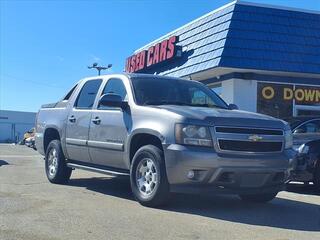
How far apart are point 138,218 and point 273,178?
193cm

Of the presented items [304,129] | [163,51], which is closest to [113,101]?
[304,129]

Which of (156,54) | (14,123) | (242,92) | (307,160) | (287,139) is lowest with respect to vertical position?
(14,123)

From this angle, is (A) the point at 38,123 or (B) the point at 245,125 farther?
(A) the point at 38,123

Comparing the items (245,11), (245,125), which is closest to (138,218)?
(245,125)

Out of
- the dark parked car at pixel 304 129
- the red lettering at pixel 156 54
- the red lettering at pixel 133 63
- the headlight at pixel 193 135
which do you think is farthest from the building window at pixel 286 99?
the headlight at pixel 193 135

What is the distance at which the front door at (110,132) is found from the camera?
7.86m

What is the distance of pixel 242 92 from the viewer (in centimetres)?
1853

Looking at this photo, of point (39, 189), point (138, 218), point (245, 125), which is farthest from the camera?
point (39, 189)

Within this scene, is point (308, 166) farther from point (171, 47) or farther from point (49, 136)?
point (171, 47)

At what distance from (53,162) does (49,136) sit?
0.70m

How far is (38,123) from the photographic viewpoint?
1069 centimetres

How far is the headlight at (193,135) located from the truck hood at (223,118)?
0.31 feet

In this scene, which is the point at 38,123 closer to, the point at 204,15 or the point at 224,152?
the point at 224,152

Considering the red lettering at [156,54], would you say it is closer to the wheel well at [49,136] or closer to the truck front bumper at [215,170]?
the wheel well at [49,136]
